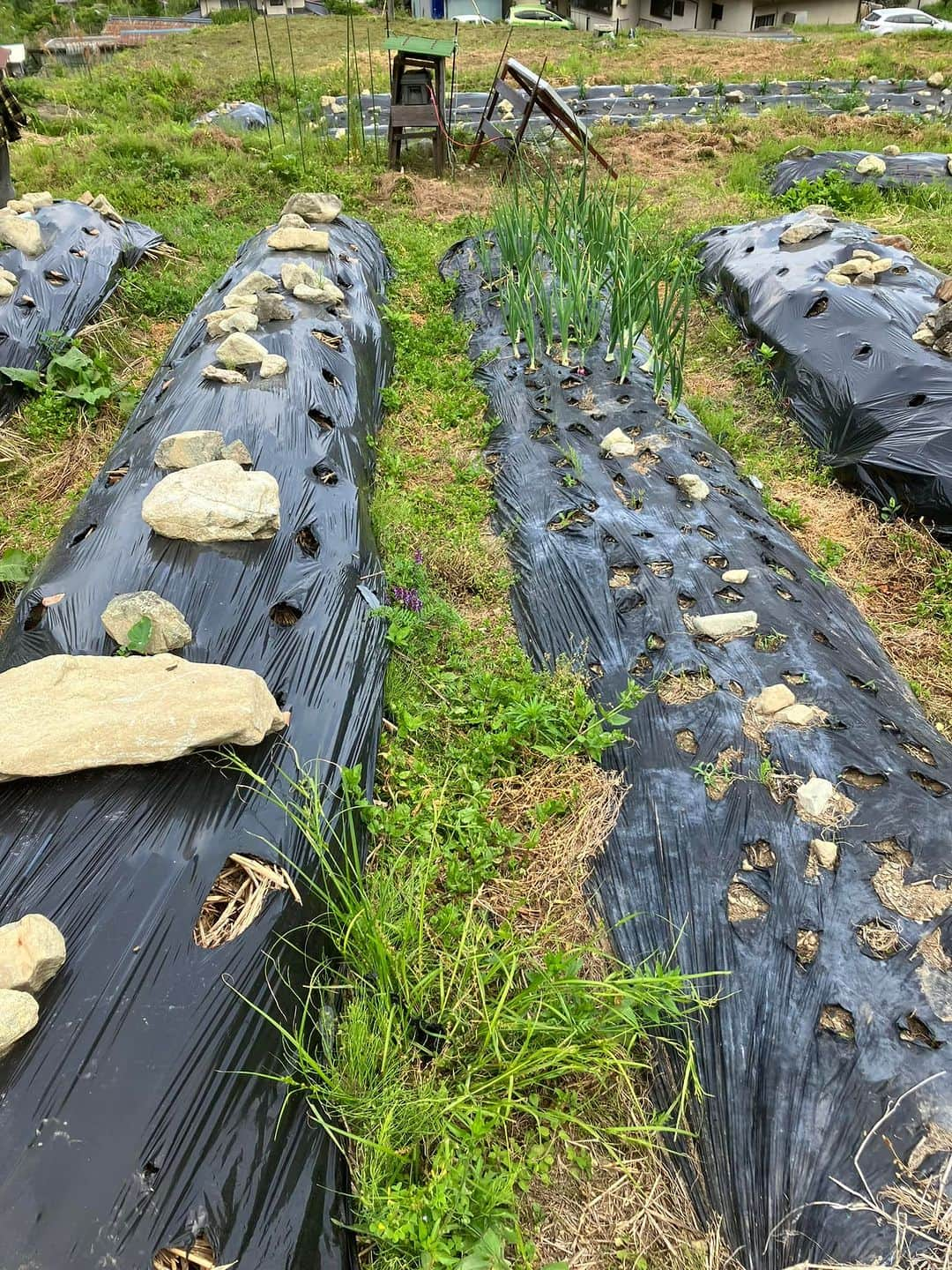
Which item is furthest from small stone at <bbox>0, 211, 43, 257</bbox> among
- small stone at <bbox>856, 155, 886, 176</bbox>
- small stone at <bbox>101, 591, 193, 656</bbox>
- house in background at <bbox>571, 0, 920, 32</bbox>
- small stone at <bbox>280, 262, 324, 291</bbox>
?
house in background at <bbox>571, 0, 920, 32</bbox>

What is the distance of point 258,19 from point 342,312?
17326mm

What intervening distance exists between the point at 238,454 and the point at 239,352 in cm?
72

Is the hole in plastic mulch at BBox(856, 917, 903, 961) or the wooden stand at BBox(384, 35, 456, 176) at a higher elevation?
the wooden stand at BBox(384, 35, 456, 176)

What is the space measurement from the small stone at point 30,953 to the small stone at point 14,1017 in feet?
0.07

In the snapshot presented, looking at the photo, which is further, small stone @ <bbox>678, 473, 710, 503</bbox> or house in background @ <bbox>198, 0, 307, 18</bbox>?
house in background @ <bbox>198, 0, 307, 18</bbox>

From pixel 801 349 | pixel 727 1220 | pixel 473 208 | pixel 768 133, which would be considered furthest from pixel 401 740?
pixel 768 133

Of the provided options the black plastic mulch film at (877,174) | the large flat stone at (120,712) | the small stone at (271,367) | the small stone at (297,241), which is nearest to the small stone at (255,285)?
the small stone at (297,241)

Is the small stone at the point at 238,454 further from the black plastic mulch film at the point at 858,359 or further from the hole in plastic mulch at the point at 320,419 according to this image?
the black plastic mulch film at the point at 858,359

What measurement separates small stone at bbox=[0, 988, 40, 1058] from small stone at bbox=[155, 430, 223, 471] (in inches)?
64.7

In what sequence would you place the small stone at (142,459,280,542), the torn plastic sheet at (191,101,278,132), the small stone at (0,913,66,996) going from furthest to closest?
the torn plastic sheet at (191,101,278,132) < the small stone at (142,459,280,542) < the small stone at (0,913,66,996)

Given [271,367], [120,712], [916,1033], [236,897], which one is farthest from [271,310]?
[916,1033]

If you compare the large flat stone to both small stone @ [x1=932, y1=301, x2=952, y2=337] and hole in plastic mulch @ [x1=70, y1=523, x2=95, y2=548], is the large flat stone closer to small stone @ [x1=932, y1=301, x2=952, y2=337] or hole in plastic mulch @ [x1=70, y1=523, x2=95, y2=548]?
hole in plastic mulch @ [x1=70, y1=523, x2=95, y2=548]

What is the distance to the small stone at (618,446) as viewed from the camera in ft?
9.69

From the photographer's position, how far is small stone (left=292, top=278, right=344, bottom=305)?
3.47 meters
